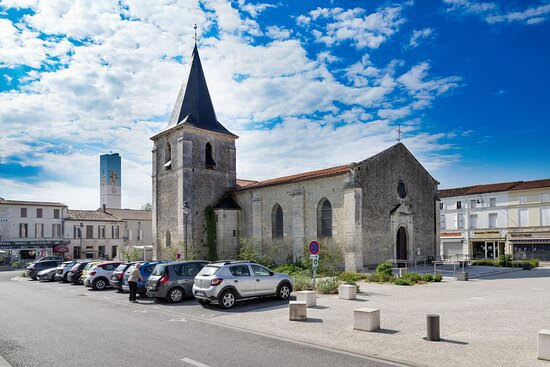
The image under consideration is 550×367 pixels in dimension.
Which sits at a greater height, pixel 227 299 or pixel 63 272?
pixel 227 299

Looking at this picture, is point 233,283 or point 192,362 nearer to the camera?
point 192,362

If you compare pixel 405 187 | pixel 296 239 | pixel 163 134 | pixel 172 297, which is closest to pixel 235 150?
pixel 163 134

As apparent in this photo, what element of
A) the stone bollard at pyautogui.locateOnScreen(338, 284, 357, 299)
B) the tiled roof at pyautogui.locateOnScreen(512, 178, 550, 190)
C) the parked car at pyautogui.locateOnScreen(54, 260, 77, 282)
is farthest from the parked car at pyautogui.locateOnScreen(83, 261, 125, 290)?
the tiled roof at pyautogui.locateOnScreen(512, 178, 550, 190)

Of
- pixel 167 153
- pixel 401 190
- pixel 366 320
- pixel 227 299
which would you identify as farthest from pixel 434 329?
pixel 167 153

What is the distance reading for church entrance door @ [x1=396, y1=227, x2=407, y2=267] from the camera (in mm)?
26027

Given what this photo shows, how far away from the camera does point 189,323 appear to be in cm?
1086

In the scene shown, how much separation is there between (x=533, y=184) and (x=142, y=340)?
40.8 metres

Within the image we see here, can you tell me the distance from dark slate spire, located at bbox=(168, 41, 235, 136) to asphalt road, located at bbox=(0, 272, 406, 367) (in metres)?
20.2

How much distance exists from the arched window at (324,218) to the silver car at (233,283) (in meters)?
11.1

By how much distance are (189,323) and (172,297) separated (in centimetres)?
402

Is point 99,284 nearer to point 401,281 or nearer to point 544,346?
point 401,281

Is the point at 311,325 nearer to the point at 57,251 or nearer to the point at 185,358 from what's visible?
the point at 185,358

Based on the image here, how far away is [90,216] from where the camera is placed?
53.1 meters

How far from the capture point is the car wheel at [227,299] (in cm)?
1262
